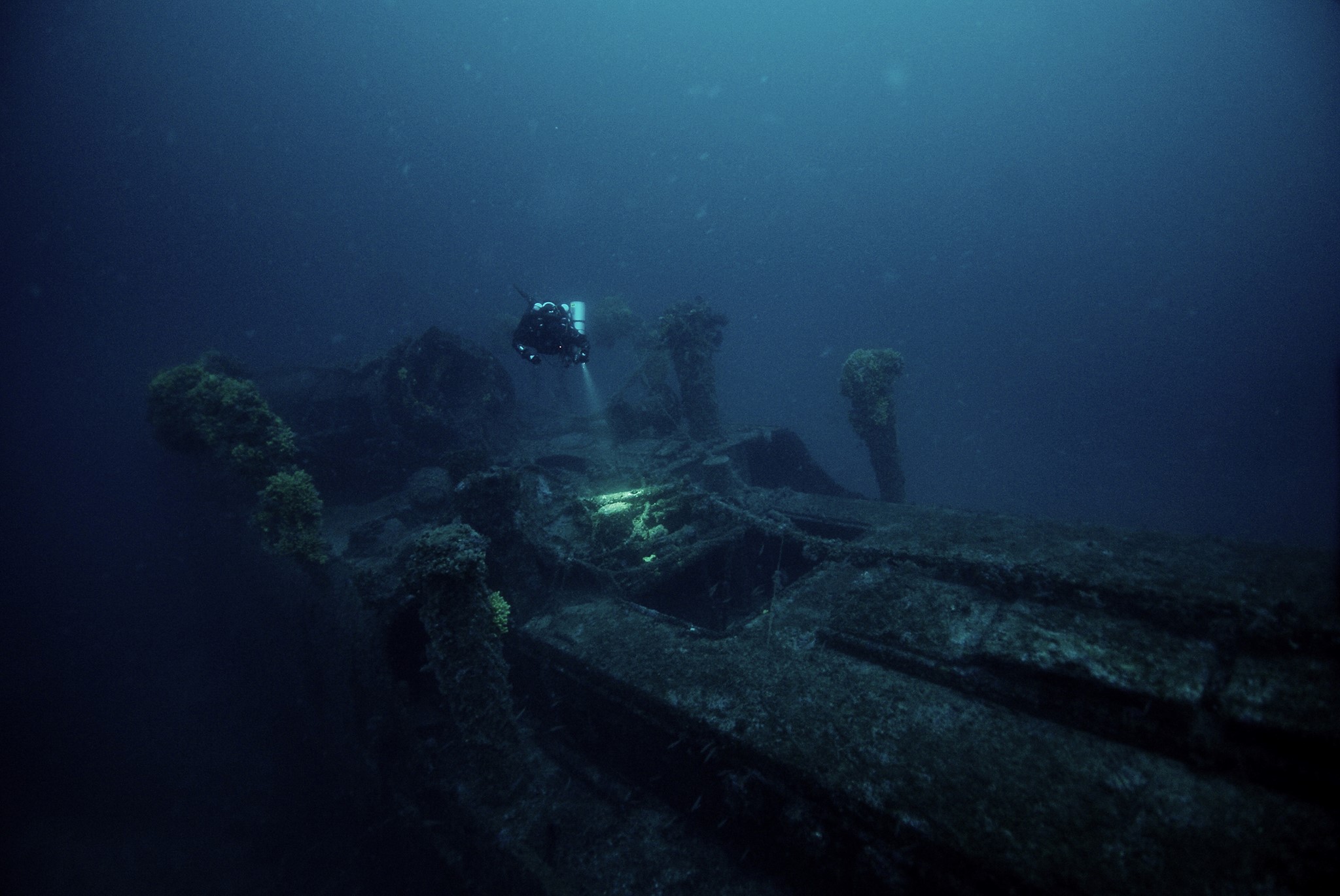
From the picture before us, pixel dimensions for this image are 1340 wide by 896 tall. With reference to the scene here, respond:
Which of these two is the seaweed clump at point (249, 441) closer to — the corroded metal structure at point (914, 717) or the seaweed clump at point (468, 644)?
the corroded metal structure at point (914, 717)

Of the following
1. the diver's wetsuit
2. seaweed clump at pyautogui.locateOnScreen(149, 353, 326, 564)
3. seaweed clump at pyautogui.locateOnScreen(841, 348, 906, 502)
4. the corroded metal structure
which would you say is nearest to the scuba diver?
the diver's wetsuit

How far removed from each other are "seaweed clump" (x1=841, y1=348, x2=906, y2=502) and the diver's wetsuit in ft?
22.2

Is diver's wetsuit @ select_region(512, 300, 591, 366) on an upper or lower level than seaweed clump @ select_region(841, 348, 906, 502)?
upper

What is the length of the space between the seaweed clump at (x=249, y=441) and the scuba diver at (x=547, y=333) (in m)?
4.68

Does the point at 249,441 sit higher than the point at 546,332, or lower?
lower

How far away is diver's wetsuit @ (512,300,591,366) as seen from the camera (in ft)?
35.4

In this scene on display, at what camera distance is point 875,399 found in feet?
41.2

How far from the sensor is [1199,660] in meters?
3.95

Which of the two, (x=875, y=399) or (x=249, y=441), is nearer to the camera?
(x=249, y=441)

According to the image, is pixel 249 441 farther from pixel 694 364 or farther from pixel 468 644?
pixel 694 364

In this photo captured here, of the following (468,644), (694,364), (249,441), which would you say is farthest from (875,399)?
(249,441)

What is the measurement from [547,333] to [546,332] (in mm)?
31

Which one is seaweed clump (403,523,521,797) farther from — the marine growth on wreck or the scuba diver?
the scuba diver

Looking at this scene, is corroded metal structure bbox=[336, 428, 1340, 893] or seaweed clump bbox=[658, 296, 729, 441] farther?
seaweed clump bbox=[658, 296, 729, 441]
